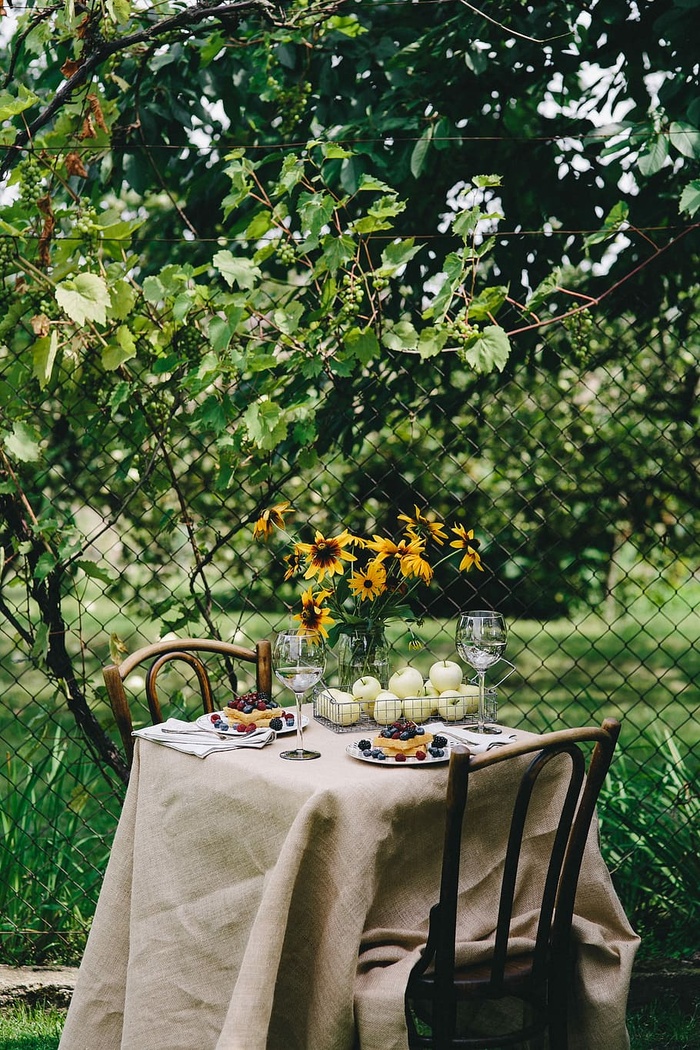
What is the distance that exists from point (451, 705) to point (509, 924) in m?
0.52

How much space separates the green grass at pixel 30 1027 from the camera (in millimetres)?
2635

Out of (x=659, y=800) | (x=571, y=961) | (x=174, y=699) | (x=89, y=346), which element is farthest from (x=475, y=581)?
(x=571, y=961)

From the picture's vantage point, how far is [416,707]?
222 centimetres

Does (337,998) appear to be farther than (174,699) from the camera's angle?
No

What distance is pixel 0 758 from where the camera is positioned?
4.36m

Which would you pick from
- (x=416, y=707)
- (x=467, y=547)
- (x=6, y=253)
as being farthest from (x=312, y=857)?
(x=6, y=253)

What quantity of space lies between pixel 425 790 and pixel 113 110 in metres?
2.26

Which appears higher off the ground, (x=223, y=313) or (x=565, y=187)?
(x=565, y=187)

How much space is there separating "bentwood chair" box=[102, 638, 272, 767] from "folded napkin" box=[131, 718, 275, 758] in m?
0.15

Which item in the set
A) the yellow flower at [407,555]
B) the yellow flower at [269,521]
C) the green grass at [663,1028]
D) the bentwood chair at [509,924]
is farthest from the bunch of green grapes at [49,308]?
the green grass at [663,1028]

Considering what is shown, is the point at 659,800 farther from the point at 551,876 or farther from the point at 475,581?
the point at 475,581

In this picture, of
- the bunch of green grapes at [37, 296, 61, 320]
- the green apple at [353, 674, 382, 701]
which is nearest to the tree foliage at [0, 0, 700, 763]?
the bunch of green grapes at [37, 296, 61, 320]

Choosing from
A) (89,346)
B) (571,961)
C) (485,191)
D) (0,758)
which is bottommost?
(0,758)

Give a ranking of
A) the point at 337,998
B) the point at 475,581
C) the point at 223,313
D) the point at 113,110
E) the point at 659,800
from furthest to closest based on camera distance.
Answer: the point at 475,581 < the point at 659,800 < the point at 113,110 < the point at 223,313 < the point at 337,998
